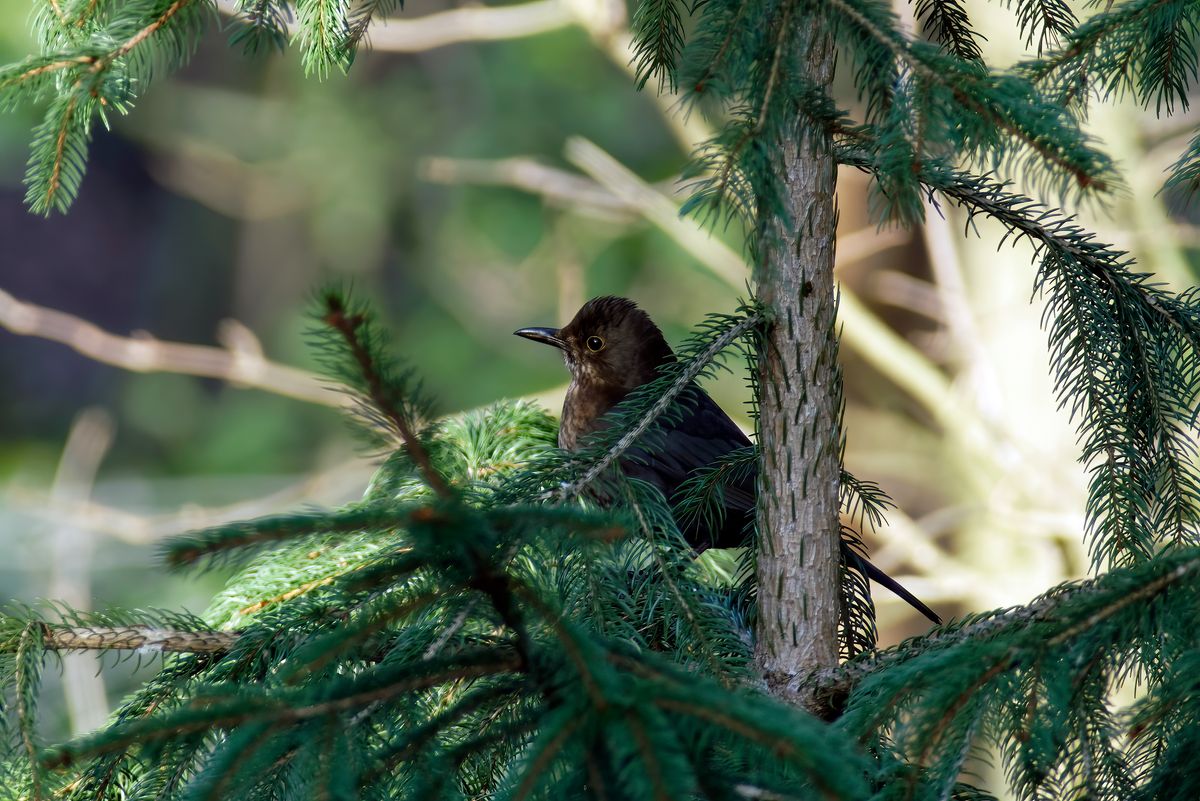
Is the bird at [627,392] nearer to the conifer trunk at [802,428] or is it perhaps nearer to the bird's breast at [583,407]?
the bird's breast at [583,407]

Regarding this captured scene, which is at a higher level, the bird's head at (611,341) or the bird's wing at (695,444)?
the bird's head at (611,341)

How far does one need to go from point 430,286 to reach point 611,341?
690cm

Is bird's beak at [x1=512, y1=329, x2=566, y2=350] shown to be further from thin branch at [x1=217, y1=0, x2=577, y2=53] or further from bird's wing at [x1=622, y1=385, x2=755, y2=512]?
thin branch at [x1=217, y1=0, x2=577, y2=53]

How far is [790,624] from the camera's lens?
1847 millimetres

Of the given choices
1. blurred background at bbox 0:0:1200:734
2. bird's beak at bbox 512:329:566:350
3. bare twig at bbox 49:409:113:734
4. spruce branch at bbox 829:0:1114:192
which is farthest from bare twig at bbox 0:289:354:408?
spruce branch at bbox 829:0:1114:192

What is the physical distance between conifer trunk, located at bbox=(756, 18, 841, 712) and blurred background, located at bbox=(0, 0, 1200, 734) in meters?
0.48

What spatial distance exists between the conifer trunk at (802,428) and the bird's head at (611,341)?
1.66 meters

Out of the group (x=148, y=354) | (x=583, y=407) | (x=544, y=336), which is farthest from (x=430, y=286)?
(x=583, y=407)

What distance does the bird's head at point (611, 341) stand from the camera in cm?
352

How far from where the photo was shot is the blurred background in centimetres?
511

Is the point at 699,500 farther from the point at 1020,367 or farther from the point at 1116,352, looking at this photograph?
the point at 1020,367

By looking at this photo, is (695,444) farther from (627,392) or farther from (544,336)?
(544,336)

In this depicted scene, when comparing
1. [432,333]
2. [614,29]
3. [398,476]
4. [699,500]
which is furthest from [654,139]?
[398,476]

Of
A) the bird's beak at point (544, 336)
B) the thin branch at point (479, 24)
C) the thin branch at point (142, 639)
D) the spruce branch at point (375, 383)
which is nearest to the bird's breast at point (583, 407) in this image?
the bird's beak at point (544, 336)
